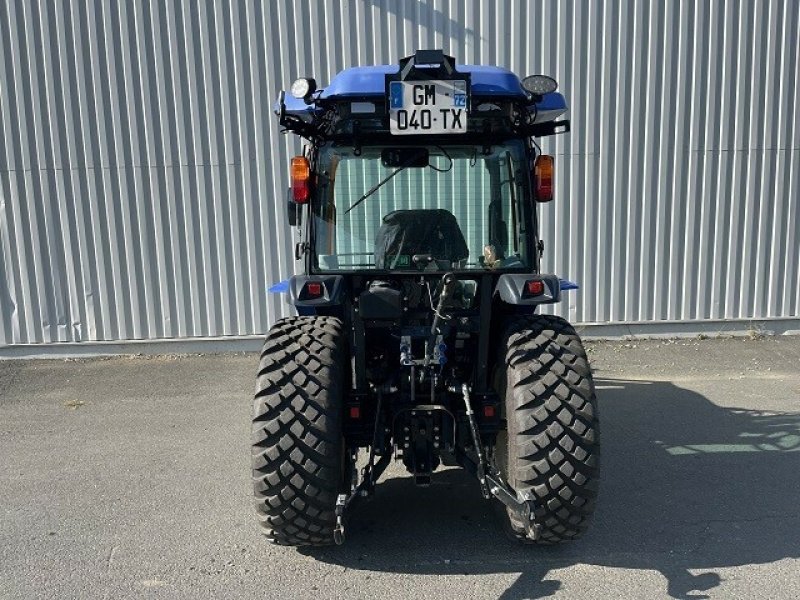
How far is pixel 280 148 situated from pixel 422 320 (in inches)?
194

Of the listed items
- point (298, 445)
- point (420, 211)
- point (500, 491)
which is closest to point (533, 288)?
point (420, 211)

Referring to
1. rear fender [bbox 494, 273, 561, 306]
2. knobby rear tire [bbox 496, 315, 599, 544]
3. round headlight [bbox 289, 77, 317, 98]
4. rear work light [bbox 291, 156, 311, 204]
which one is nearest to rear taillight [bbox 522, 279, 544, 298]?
rear fender [bbox 494, 273, 561, 306]

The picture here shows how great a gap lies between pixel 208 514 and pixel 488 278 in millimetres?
2333

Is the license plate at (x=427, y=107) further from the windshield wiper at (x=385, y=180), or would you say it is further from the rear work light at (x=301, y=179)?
the rear work light at (x=301, y=179)

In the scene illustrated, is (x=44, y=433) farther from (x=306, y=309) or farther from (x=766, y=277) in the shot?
(x=766, y=277)

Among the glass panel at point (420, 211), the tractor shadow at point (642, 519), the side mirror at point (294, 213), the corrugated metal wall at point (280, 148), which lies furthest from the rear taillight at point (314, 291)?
the corrugated metal wall at point (280, 148)

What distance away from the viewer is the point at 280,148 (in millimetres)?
7988

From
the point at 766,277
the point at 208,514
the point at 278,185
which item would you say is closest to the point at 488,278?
the point at 208,514

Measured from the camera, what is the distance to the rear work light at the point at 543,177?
3.94 m

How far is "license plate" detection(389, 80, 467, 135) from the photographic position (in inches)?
134

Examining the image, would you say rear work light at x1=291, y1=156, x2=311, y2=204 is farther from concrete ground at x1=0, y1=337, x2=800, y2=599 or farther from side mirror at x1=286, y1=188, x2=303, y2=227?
concrete ground at x1=0, y1=337, x2=800, y2=599

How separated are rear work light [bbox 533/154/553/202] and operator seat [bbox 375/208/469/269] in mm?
532

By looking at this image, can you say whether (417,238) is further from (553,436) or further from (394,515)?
→ (394,515)

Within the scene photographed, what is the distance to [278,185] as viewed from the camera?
8062 millimetres
